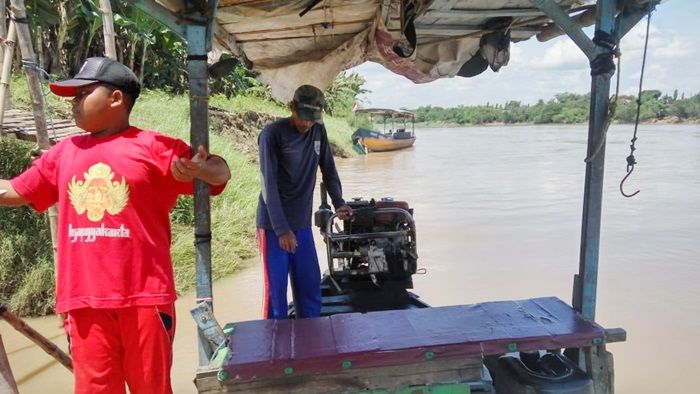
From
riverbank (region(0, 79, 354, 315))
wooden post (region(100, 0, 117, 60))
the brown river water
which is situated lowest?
the brown river water

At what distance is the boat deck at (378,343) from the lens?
1879 mm

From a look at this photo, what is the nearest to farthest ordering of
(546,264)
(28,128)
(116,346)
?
(116,346) < (28,128) < (546,264)

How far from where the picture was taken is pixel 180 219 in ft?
22.3

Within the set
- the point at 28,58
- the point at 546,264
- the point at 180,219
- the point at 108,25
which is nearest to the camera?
the point at 28,58

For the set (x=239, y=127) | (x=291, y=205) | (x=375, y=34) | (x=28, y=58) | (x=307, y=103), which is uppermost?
(x=375, y=34)

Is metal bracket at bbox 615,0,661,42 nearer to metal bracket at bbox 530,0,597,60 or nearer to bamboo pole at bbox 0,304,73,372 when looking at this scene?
metal bracket at bbox 530,0,597,60

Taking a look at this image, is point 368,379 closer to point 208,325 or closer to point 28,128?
point 208,325

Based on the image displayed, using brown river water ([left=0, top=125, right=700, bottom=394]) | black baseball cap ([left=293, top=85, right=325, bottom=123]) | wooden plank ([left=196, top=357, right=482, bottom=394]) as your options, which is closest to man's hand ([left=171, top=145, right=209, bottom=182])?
wooden plank ([left=196, top=357, right=482, bottom=394])

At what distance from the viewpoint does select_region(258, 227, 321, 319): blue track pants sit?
10.3 feet

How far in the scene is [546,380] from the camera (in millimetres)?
2084

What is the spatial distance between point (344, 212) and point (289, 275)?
55 centimetres

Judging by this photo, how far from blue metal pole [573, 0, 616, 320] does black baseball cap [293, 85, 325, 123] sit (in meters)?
1.43

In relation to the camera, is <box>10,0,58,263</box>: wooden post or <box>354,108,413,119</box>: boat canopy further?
<box>354,108,413,119</box>: boat canopy

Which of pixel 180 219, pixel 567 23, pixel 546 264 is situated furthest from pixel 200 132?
pixel 546 264
